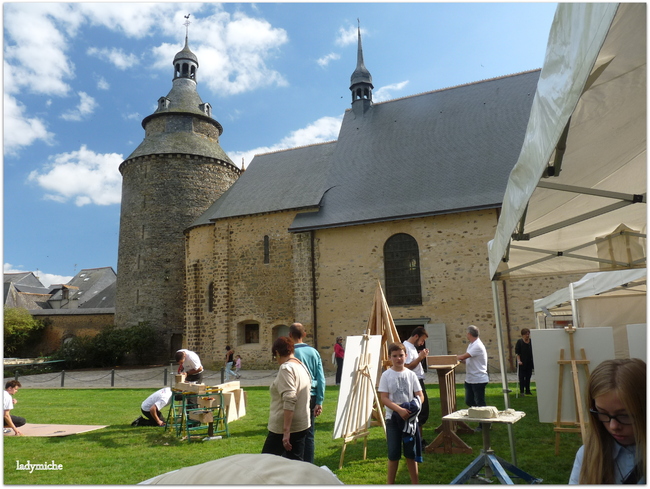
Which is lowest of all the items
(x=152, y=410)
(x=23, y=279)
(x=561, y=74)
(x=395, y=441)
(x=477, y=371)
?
(x=152, y=410)

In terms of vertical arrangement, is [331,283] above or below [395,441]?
above

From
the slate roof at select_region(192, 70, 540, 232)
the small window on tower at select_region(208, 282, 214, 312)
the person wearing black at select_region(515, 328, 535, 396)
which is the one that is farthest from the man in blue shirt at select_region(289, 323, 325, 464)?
the small window on tower at select_region(208, 282, 214, 312)

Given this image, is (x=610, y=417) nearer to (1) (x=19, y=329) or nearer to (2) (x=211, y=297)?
(2) (x=211, y=297)

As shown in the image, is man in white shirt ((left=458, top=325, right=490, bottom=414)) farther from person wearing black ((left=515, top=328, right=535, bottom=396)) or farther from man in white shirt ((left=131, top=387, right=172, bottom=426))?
man in white shirt ((left=131, top=387, right=172, bottom=426))

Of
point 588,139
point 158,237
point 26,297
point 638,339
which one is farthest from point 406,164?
point 26,297

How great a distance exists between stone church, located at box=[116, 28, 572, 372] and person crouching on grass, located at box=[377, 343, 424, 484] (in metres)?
13.1

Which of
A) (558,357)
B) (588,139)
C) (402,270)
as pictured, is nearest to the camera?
(588,139)

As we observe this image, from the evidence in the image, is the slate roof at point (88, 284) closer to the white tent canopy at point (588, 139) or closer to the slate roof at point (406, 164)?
the slate roof at point (406, 164)

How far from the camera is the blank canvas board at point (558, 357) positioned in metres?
4.56

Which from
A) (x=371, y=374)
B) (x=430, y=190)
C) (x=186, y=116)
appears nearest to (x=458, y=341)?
(x=430, y=190)

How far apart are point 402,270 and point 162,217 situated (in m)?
15.4

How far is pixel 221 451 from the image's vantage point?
6059 mm

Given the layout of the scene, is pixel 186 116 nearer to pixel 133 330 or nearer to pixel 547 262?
pixel 133 330

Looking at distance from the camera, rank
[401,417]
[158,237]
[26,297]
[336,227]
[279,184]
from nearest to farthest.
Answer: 1. [401,417]
2. [336,227]
3. [279,184]
4. [158,237]
5. [26,297]
